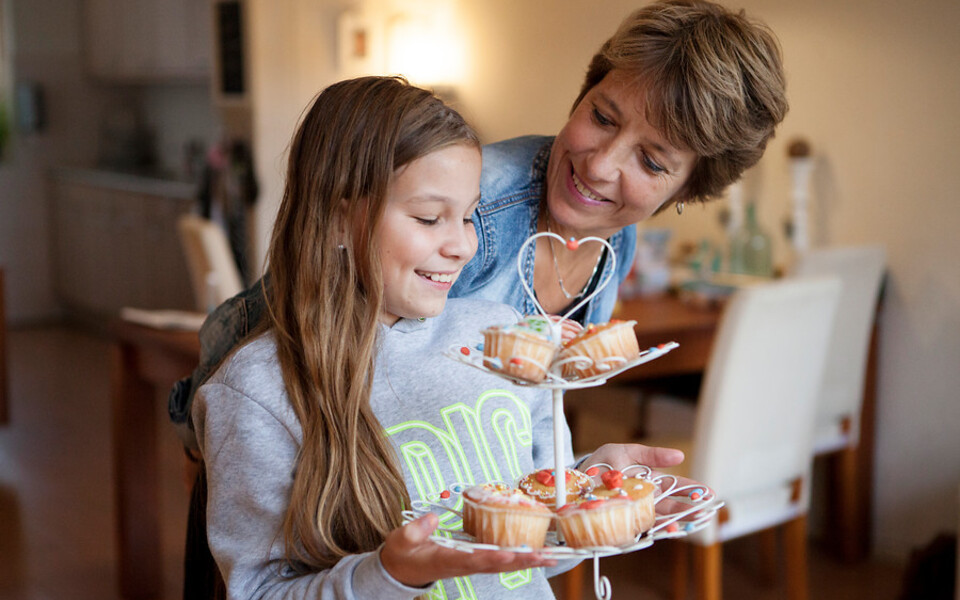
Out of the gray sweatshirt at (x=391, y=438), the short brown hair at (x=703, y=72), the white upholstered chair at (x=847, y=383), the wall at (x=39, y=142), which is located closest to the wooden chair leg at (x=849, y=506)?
the white upholstered chair at (x=847, y=383)

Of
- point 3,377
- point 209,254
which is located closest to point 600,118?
point 209,254

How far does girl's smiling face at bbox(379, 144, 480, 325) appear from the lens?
100 cm

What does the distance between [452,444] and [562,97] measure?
2.23m

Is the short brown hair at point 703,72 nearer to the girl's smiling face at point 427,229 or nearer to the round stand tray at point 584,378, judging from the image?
the girl's smiling face at point 427,229

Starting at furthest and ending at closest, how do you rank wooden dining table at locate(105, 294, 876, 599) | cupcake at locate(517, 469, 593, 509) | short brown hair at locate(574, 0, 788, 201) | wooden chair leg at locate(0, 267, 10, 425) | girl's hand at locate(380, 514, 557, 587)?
1. wooden chair leg at locate(0, 267, 10, 425)
2. wooden dining table at locate(105, 294, 876, 599)
3. short brown hair at locate(574, 0, 788, 201)
4. cupcake at locate(517, 469, 593, 509)
5. girl's hand at locate(380, 514, 557, 587)

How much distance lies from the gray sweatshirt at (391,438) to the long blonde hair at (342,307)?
3 centimetres

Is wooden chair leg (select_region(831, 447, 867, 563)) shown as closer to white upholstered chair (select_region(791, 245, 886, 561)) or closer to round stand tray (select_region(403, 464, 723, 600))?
white upholstered chair (select_region(791, 245, 886, 561))

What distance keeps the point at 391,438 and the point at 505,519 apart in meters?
0.26

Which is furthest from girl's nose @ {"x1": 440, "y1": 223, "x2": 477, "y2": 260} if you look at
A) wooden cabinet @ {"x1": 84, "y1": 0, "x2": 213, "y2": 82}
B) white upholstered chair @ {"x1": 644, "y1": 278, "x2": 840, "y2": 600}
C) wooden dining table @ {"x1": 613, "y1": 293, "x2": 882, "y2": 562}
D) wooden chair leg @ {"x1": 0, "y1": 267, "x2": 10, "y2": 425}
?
wooden cabinet @ {"x1": 84, "y1": 0, "x2": 213, "y2": 82}

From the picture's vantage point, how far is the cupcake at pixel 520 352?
Answer: 839mm

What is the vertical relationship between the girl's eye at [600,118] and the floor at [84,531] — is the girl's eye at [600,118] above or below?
above

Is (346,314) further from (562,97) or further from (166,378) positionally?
(562,97)

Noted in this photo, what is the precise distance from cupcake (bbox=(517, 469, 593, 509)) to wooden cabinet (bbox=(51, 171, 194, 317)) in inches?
180

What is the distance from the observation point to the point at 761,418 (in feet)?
7.68
